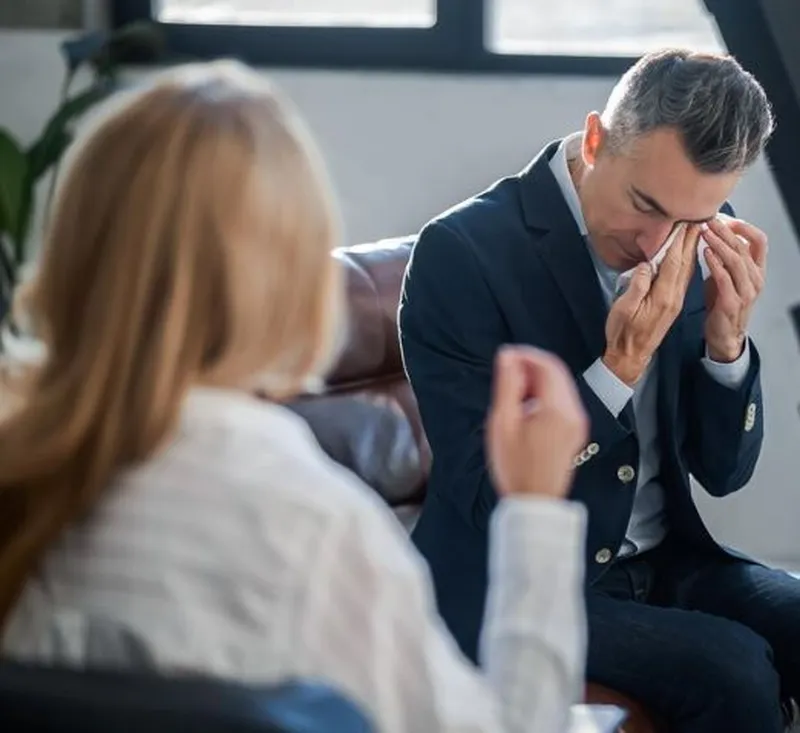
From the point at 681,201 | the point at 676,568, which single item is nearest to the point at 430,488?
the point at 676,568

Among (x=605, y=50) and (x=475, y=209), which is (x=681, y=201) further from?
(x=605, y=50)

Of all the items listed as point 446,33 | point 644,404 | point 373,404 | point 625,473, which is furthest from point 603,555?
point 446,33

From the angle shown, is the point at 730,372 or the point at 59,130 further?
the point at 59,130

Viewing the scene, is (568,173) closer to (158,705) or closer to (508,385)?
(508,385)

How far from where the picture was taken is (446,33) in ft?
8.80

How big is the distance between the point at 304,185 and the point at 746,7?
0.84m

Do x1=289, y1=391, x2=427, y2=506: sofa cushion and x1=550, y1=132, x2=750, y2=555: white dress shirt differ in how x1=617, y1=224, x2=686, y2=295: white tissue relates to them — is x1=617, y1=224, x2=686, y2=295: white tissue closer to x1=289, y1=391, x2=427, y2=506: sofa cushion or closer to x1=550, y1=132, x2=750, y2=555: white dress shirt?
x1=550, y1=132, x2=750, y2=555: white dress shirt

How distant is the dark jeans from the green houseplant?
138 centimetres

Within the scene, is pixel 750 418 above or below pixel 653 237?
below

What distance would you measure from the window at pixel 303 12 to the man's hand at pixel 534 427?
68.1 inches

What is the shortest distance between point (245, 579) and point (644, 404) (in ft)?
3.16

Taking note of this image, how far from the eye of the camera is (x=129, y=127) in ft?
3.07

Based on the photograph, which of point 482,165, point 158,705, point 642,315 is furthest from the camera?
point 482,165

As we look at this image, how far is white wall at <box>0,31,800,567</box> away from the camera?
2555 mm
